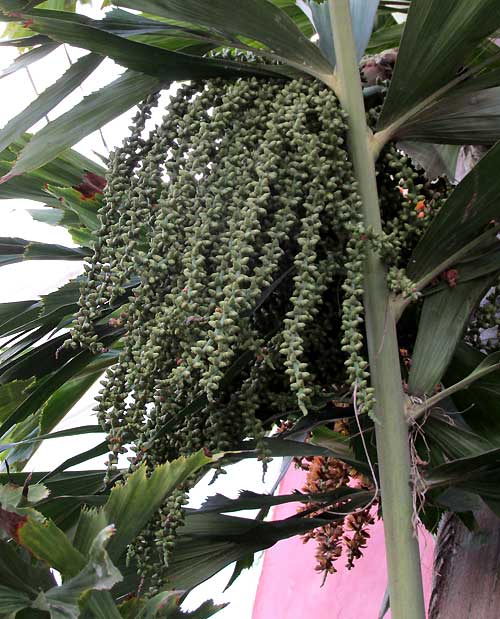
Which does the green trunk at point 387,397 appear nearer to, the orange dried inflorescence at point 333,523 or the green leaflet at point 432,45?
the green leaflet at point 432,45

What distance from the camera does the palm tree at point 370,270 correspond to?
36.1 inches

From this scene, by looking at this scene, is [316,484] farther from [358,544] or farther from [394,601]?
[394,601]

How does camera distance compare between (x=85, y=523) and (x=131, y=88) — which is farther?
(x=131, y=88)

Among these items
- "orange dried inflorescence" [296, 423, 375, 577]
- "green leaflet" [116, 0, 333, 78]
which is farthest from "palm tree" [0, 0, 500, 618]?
"orange dried inflorescence" [296, 423, 375, 577]

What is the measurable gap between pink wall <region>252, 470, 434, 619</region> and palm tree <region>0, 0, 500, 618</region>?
1.17m

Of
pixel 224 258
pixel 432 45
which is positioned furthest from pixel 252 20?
pixel 224 258

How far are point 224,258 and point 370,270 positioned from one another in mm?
206

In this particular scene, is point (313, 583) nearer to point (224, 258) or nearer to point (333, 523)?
point (333, 523)

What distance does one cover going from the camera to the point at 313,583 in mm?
2791

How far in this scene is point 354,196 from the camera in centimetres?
96

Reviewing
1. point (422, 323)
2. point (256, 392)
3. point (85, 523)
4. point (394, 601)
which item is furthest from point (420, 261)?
point (85, 523)

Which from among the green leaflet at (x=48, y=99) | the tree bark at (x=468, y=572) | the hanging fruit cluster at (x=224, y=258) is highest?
the green leaflet at (x=48, y=99)

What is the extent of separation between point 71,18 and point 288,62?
0.88 ft

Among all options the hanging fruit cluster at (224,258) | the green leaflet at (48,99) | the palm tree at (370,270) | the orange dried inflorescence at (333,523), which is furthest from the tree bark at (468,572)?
the green leaflet at (48,99)
